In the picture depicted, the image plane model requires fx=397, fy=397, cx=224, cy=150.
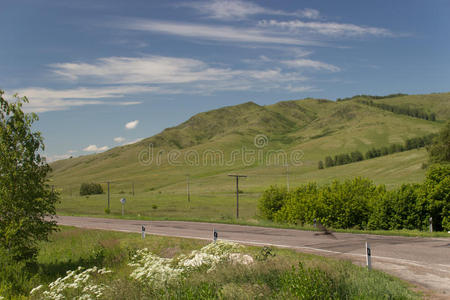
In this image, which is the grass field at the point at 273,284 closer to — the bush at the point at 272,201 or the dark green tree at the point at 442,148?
the bush at the point at 272,201

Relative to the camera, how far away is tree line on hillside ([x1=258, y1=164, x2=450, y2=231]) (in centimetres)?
2344

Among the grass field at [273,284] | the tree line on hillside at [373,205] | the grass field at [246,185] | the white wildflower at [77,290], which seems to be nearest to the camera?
the grass field at [273,284]

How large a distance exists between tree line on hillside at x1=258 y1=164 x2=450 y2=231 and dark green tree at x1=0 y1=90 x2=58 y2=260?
18132 mm

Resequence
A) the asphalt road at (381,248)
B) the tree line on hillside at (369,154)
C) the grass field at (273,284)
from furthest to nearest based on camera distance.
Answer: the tree line on hillside at (369,154)
the asphalt road at (381,248)
the grass field at (273,284)

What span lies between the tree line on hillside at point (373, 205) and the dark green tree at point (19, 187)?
1813 centimetres

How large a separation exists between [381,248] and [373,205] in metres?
10.6

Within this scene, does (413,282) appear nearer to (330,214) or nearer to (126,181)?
(330,214)

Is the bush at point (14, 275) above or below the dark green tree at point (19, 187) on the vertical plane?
below

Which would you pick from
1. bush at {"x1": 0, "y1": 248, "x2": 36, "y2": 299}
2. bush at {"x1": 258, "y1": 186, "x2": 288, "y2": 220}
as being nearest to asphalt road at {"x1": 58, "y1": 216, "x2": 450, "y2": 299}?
bush at {"x1": 0, "y1": 248, "x2": 36, "y2": 299}

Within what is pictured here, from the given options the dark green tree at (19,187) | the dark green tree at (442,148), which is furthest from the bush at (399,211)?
the dark green tree at (442,148)

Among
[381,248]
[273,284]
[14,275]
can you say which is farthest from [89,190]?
[273,284]

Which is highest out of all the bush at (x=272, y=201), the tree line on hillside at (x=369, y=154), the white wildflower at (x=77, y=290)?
the tree line on hillside at (x=369, y=154)

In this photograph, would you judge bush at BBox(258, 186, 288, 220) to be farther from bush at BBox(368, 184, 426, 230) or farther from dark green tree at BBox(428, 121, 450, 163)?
dark green tree at BBox(428, 121, 450, 163)

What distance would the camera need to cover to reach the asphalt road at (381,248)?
11.3 meters
